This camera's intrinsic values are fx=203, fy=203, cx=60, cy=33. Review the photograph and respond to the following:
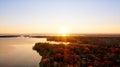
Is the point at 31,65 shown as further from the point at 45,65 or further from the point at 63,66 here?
the point at 63,66

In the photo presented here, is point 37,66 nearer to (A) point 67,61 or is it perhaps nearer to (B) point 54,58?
(B) point 54,58

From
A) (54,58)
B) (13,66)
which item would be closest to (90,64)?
(54,58)

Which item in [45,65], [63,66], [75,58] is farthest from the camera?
[75,58]

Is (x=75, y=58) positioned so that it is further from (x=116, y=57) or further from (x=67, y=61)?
(x=116, y=57)

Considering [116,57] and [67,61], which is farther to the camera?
[116,57]

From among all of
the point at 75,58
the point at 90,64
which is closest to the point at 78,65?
the point at 90,64

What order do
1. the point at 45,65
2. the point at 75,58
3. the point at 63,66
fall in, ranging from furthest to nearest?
the point at 75,58 < the point at 45,65 < the point at 63,66

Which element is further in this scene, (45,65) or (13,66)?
(13,66)
